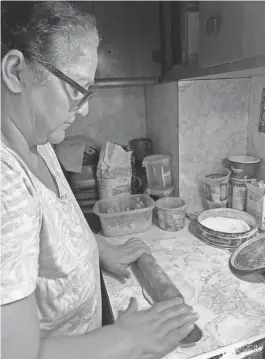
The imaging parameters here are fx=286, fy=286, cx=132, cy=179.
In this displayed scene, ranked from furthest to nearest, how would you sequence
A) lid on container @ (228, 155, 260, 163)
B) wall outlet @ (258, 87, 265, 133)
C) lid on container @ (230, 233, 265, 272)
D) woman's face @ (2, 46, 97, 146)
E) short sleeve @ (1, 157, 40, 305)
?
1. lid on container @ (228, 155, 260, 163)
2. wall outlet @ (258, 87, 265, 133)
3. lid on container @ (230, 233, 265, 272)
4. woman's face @ (2, 46, 97, 146)
5. short sleeve @ (1, 157, 40, 305)

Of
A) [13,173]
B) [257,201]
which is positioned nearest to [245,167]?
[257,201]

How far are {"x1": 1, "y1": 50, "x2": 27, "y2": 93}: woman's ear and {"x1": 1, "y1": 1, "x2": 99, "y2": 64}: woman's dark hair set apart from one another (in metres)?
0.01

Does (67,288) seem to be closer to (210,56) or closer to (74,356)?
(74,356)

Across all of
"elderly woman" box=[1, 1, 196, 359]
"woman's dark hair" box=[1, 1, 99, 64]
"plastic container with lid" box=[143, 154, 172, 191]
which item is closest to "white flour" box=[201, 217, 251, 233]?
"plastic container with lid" box=[143, 154, 172, 191]

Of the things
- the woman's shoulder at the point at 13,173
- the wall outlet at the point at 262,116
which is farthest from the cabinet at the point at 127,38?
the woman's shoulder at the point at 13,173

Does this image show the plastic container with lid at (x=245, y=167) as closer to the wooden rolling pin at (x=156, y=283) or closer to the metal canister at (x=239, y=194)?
the metal canister at (x=239, y=194)

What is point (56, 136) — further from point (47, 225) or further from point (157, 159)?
point (157, 159)

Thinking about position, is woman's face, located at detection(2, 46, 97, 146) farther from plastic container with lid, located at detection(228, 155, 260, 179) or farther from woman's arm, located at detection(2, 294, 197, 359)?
plastic container with lid, located at detection(228, 155, 260, 179)

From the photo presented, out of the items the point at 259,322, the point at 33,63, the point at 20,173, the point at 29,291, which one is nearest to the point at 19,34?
the point at 33,63

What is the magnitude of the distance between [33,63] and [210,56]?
1.64ft

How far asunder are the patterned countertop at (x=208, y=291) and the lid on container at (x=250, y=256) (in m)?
0.03

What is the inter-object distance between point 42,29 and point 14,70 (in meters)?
0.09

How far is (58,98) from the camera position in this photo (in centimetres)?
57

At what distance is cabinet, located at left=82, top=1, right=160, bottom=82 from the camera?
122cm
